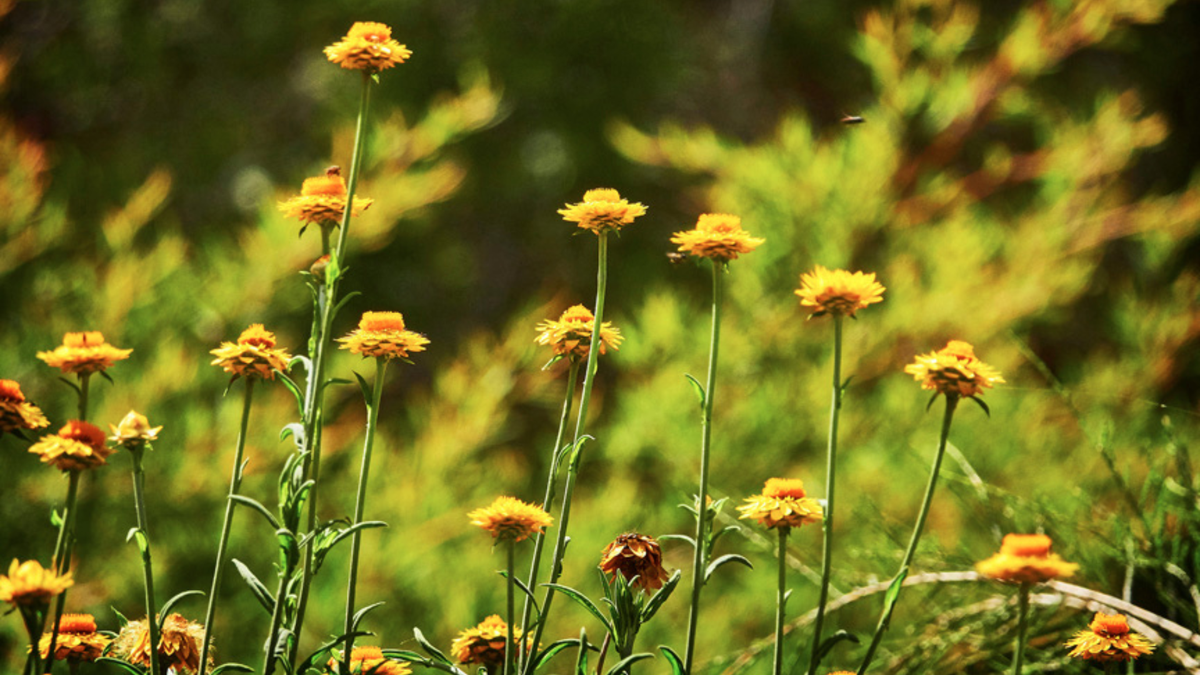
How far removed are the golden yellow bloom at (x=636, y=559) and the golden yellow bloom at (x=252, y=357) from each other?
16 cm

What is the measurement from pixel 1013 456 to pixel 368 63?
5.27 ft

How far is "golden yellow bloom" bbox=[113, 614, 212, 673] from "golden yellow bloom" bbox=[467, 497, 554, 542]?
0.13 m

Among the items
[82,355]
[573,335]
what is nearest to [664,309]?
[573,335]

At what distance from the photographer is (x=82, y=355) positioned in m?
0.35

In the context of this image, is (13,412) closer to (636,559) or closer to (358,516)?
(358,516)

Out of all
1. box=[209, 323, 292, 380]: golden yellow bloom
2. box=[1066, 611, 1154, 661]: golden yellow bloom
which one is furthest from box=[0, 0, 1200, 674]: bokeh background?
box=[209, 323, 292, 380]: golden yellow bloom

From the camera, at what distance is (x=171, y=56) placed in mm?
2645

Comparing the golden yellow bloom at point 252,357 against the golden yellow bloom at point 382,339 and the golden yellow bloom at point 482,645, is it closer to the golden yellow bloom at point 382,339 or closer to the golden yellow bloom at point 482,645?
the golden yellow bloom at point 382,339

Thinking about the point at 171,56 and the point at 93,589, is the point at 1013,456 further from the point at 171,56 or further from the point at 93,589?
the point at 171,56

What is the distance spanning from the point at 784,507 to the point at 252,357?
217mm

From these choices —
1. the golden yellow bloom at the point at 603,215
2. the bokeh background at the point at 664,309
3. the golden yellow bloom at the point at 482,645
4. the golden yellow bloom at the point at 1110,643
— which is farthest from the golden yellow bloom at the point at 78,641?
the bokeh background at the point at 664,309

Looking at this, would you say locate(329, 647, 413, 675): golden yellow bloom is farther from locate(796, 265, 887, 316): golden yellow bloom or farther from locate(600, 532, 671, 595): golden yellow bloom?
locate(796, 265, 887, 316): golden yellow bloom

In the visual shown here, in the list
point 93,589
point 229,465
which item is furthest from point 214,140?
point 93,589

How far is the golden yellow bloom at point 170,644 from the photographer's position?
1.29 feet
